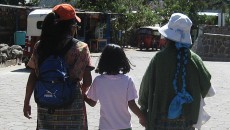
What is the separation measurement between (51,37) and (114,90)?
0.69 meters

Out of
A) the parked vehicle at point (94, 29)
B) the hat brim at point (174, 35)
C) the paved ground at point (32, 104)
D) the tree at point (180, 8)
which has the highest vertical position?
the tree at point (180, 8)

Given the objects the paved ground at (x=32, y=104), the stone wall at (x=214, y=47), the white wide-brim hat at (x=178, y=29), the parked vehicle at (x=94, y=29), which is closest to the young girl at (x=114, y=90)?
the white wide-brim hat at (x=178, y=29)

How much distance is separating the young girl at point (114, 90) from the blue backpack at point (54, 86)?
1.21 ft

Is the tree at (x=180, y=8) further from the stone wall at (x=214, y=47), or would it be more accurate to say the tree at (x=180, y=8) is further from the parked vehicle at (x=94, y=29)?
the stone wall at (x=214, y=47)

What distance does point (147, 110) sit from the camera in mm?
4027

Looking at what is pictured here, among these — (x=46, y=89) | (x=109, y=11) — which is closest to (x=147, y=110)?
(x=46, y=89)

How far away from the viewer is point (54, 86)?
3701mm

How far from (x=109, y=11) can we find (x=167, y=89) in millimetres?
25685

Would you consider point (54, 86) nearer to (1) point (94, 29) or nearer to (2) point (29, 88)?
(2) point (29, 88)

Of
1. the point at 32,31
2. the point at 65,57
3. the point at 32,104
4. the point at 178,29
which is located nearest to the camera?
the point at 65,57

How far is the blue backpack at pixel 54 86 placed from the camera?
370 centimetres

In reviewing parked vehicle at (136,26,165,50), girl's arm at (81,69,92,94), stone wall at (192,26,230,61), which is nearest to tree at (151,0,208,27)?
parked vehicle at (136,26,165,50)

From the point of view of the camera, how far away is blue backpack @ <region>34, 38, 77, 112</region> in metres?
3.70

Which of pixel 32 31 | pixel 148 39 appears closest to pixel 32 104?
pixel 32 31
